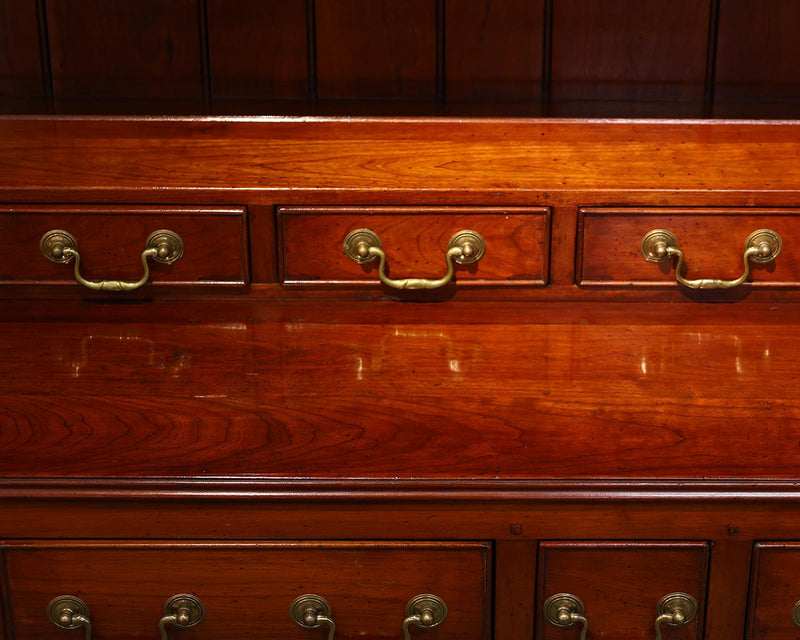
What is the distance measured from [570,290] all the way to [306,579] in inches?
16.9

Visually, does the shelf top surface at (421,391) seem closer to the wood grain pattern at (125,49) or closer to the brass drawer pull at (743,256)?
the brass drawer pull at (743,256)

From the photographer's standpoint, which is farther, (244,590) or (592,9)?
(592,9)

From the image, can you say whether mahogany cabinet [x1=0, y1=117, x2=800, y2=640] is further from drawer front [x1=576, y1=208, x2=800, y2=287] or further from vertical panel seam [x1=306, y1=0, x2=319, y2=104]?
vertical panel seam [x1=306, y1=0, x2=319, y2=104]

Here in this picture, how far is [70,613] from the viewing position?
932mm

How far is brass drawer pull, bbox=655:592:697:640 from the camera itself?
0.92m

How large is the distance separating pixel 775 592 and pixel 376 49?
34.9 inches

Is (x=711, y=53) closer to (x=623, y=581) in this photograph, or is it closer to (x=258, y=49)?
(x=258, y=49)

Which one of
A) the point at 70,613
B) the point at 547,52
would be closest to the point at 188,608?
the point at 70,613

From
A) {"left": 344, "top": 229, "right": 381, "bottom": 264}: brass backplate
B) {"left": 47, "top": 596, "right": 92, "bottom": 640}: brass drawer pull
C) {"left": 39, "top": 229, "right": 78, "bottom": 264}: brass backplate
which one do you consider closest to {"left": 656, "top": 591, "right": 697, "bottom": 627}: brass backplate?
{"left": 344, "top": 229, "right": 381, "bottom": 264}: brass backplate

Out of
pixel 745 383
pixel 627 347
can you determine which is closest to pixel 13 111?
pixel 627 347

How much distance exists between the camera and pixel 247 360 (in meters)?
0.90

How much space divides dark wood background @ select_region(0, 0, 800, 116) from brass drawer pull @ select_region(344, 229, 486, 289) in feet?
1.39

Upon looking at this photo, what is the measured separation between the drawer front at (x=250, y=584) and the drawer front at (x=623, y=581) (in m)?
0.08

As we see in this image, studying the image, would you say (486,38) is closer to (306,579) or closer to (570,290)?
(570,290)
